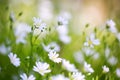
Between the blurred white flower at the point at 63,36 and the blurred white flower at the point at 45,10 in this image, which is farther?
the blurred white flower at the point at 45,10

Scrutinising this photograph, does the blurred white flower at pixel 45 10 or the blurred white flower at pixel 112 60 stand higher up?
the blurred white flower at pixel 45 10

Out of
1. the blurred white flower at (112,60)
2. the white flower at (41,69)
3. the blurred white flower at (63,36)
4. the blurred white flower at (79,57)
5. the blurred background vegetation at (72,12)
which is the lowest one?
the white flower at (41,69)

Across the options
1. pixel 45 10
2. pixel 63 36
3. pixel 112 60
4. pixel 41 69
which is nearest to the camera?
pixel 41 69

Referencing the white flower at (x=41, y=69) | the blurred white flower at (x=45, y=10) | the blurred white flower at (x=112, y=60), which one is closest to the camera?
the white flower at (x=41, y=69)

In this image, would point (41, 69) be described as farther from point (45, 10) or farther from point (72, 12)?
point (72, 12)

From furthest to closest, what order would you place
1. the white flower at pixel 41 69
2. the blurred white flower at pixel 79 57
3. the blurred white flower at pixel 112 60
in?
the blurred white flower at pixel 79 57, the blurred white flower at pixel 112 60, the white flower at pixel 41 69

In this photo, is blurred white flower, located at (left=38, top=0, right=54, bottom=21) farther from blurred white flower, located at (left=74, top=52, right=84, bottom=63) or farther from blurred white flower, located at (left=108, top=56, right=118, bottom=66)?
blurred white flower, located at (left=108, top=56, right=118, bottom=66)

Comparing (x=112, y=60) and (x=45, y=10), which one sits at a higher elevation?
(x=45, y=10)

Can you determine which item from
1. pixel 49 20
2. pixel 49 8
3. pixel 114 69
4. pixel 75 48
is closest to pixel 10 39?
pixel 114 69

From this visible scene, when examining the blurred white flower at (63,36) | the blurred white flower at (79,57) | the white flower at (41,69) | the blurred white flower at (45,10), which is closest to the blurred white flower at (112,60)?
the blurred white flower at (79,57)

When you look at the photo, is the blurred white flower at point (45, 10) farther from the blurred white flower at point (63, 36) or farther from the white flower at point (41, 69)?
the white flower at point (41, 69)

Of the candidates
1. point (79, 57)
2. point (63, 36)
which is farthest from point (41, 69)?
point (63, 36)
